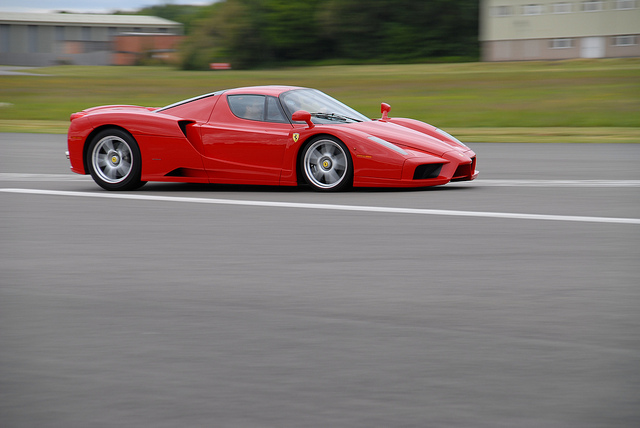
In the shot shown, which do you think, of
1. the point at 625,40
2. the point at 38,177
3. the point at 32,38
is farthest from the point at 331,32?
the point at 38,177

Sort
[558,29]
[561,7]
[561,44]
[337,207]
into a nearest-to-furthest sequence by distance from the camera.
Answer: [337,207]
[561,7]
[558,29]
[561,44]

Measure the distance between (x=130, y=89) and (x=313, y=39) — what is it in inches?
1864

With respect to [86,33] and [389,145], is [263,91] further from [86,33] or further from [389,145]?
[86,33]

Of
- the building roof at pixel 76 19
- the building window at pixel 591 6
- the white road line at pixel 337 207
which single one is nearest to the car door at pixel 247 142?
the white road line at pixel 337 207

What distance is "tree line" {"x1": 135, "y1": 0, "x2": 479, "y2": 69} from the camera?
7256 centimetres

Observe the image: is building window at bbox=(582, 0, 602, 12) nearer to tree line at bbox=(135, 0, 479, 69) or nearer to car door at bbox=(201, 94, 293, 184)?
tree line at bbox=(135, 0, 479, 69)

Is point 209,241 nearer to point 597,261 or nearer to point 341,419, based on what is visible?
point 597,261

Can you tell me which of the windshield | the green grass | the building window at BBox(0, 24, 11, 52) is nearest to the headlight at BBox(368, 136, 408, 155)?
the windshield

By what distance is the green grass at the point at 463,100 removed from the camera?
65.1 feet

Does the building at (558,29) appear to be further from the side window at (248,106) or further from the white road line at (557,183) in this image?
the side window at (248,106)

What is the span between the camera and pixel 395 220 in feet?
22.9

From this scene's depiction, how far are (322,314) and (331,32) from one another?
7609cm

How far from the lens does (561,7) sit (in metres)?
61.6

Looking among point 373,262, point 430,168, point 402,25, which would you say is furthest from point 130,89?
point 402,25
